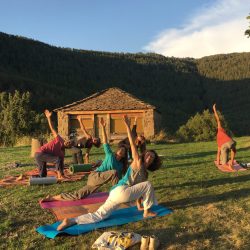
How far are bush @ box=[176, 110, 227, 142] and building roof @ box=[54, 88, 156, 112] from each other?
6.65 m

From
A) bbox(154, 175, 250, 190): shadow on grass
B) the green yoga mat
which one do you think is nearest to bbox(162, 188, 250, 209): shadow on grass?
bbox(154, 175, 250, 190): shadow on grass

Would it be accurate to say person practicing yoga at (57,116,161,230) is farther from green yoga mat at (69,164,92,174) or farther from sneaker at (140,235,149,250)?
green yoga mat at (69,164,92,174)

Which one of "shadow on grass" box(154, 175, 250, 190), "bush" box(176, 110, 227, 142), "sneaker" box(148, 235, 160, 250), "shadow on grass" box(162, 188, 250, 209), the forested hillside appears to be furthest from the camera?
the forested hillside

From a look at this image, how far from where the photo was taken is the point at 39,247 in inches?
232

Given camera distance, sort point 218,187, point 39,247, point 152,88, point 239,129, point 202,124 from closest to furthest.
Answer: point 39,247, point 218,187, point 202,124, point 239,129, point 152,88

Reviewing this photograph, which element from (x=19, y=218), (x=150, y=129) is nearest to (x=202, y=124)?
(x=150, y=129)

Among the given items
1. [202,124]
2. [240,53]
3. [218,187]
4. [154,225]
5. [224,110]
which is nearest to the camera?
[154,225]

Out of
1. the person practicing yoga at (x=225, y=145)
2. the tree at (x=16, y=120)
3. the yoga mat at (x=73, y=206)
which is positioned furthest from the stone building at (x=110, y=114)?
the yoga mat at (x=73, y=206)

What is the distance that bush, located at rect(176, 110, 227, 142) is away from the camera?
127 ft

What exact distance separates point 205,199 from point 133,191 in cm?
207

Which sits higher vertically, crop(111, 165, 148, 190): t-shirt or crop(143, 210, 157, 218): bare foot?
crop(111, 165, 148, 190): t-shirt

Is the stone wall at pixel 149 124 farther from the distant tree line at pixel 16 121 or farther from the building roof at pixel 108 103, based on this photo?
the distant tree line at pixel 16 121

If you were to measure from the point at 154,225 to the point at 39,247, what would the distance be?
6.09 ft

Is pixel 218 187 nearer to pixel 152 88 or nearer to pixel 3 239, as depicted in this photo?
pixel 3 239
